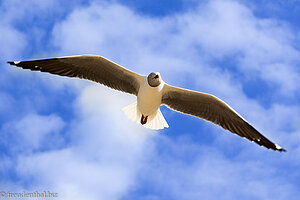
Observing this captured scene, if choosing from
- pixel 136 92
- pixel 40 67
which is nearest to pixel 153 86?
pixel 136 92

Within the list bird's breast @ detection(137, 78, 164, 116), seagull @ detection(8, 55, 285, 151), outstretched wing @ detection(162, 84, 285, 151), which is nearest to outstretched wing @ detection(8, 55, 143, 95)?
seagull @ detection(8, 55, 285, 151)

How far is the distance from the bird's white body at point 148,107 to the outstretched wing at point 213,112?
0.79ft

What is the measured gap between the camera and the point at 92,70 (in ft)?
38.4

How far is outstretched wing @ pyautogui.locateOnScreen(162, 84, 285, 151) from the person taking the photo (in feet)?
38.8

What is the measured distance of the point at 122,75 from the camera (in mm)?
11711

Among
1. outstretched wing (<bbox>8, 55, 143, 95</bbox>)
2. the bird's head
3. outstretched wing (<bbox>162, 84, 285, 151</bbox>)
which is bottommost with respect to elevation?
outstretched wing (<bbox>162, 84, 285, 151</bbox>)

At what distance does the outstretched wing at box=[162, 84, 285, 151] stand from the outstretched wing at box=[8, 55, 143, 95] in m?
0.68

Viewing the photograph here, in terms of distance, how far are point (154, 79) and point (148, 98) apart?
40cm

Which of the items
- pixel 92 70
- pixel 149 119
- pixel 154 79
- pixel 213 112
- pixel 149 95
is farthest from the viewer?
pixel 149 119

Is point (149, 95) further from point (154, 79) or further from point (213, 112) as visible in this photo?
point (213, 112)

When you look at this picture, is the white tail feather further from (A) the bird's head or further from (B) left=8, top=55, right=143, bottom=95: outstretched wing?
(A) the bird's head

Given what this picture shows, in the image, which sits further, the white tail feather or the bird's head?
the white tail feather

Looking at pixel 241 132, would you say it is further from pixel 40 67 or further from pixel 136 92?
pixel 40 67

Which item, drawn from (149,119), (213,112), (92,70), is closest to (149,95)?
(149,119)
